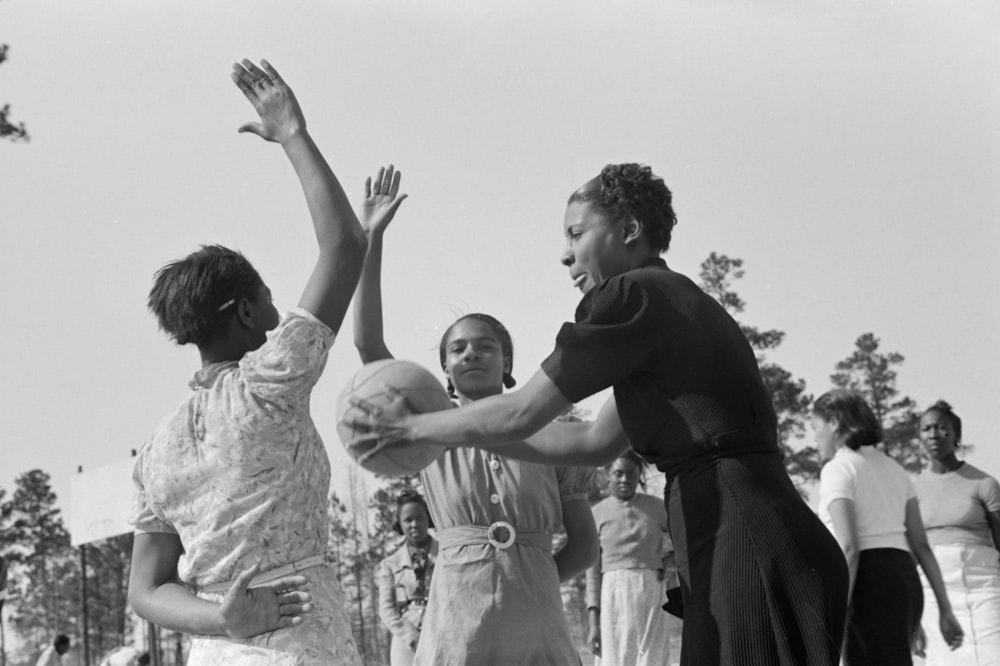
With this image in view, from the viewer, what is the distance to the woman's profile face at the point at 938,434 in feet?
32.3

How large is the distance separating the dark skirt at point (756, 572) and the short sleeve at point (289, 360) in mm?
1047

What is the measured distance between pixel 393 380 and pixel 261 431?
57 cm

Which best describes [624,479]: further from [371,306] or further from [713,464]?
[713,464]

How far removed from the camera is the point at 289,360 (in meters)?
3.27

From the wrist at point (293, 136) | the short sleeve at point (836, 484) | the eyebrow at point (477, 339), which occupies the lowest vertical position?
the short sleeve at point (836, 484)

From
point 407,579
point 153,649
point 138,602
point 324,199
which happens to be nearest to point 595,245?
point 324,199

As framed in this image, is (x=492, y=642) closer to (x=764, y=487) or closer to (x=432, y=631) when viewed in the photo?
(x=432, y=631)

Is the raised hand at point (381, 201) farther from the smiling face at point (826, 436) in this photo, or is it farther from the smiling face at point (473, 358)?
the smiling face at point (826, 436)

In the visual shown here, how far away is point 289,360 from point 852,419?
16.8 ft

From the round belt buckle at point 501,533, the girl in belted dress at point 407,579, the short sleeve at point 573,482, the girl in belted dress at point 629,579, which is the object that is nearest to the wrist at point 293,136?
the round belt buckle at point 501,533

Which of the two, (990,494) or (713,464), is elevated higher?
(990,494)

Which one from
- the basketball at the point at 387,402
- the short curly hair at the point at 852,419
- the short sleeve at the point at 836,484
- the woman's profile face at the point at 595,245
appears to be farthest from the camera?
the short curly hair at the point at 852,419

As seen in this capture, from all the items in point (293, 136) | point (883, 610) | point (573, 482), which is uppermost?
point (293, 136)

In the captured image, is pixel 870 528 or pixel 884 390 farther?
pixel 884 390
